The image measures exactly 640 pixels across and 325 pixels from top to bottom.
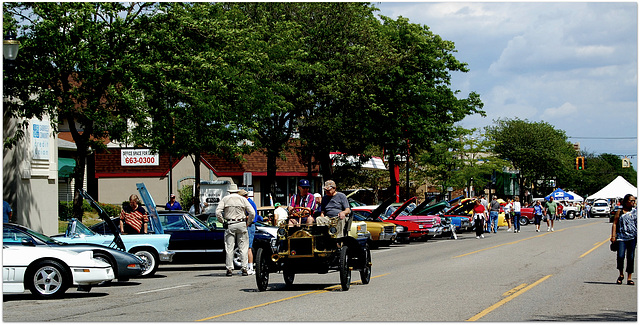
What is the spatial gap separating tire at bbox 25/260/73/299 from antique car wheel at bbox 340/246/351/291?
14.3 ft

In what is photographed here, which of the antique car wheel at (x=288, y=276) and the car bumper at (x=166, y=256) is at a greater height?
the car bumper at (x=166, y=256)

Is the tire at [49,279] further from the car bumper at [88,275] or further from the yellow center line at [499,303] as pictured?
the yellow center line at [499,303]

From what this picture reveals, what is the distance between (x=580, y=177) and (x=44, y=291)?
4825 inches

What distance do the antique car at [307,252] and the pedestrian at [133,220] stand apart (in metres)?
5.75

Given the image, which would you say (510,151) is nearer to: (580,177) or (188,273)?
(580,177)

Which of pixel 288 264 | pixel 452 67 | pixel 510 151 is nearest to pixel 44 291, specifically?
pixel 288 264

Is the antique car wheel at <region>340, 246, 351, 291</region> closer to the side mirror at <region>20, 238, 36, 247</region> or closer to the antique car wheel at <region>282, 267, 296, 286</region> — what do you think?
the antique car wheel at <region>282, 267, 296, 286</region>

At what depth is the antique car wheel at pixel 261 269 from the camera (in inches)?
552

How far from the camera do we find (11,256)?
1342 centimetres

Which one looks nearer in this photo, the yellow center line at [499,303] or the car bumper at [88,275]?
the yellow center line at [499,303]

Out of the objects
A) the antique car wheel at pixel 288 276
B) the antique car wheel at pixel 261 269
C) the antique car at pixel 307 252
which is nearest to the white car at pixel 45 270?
the antique car wheel at pixel 261 269

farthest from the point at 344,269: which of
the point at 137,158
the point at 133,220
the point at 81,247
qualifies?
the point at 137,158

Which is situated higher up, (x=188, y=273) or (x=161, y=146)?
(x=161, y=146)

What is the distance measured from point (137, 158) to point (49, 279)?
122ft
